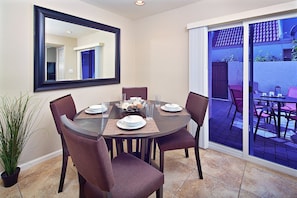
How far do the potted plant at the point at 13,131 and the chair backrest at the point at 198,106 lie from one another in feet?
6.76

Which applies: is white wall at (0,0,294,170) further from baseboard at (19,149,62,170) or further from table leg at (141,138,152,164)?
table leg at (141,138,152,164)

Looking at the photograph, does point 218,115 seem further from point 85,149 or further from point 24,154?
point 24,154

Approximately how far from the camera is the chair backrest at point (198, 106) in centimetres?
202

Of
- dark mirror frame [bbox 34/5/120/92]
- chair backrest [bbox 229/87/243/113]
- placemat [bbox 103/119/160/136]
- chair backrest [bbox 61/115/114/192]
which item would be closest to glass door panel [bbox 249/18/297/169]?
chair backrest [bbox 229/87/243/113]

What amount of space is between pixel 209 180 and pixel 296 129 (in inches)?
59.6

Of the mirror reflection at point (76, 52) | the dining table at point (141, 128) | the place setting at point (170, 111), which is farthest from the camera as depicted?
the mirror reflection at point (76, 52)

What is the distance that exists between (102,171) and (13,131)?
159 cm

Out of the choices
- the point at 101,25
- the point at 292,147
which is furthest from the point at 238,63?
the point at 101,25

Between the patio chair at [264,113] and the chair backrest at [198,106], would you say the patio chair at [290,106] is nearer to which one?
the patio chair at [264,113]

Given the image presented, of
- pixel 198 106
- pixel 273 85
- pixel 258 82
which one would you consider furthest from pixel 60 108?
pixel 273 85

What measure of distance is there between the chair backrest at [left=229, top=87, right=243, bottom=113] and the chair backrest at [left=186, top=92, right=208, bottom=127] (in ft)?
2.71

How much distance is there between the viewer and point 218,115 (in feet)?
10.5

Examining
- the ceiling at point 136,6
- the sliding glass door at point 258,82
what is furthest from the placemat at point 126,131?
the ceiling at point 136,6

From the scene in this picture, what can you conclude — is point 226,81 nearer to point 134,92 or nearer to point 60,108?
point 134,92
